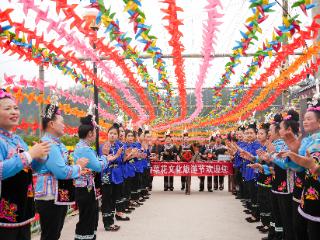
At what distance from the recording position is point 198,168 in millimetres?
12250

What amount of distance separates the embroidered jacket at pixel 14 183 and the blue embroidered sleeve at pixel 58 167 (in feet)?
2.37

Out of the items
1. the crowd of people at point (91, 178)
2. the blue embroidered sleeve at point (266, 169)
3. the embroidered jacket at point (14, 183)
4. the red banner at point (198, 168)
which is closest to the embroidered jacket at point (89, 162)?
the crowd of people at point (91, 178)

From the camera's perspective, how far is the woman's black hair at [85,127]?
497cm

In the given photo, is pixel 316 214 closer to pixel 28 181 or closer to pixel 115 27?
pixel 28 181

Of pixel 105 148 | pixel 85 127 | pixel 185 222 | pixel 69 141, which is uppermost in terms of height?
pixel 85 127

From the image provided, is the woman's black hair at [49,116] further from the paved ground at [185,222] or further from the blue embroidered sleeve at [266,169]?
the blue embroidered sleeve at [266,169]

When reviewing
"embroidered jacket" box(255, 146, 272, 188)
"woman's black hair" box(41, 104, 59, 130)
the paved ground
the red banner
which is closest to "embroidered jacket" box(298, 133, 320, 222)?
"woman's black hair" box(41, 104, 59, 130)

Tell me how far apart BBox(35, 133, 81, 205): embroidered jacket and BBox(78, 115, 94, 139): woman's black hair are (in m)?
0.60

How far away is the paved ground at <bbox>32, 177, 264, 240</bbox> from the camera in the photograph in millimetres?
6598

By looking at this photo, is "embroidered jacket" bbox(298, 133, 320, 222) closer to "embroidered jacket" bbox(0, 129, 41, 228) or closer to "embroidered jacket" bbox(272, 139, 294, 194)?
"embroidered jacket" bbox(272, 139, 294, 194)

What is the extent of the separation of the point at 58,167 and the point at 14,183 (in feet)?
2.98

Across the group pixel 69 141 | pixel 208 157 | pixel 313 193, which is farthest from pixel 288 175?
pixel 69 141

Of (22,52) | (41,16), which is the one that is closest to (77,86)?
(22,52)

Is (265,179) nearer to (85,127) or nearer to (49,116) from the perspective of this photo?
(85,127)
